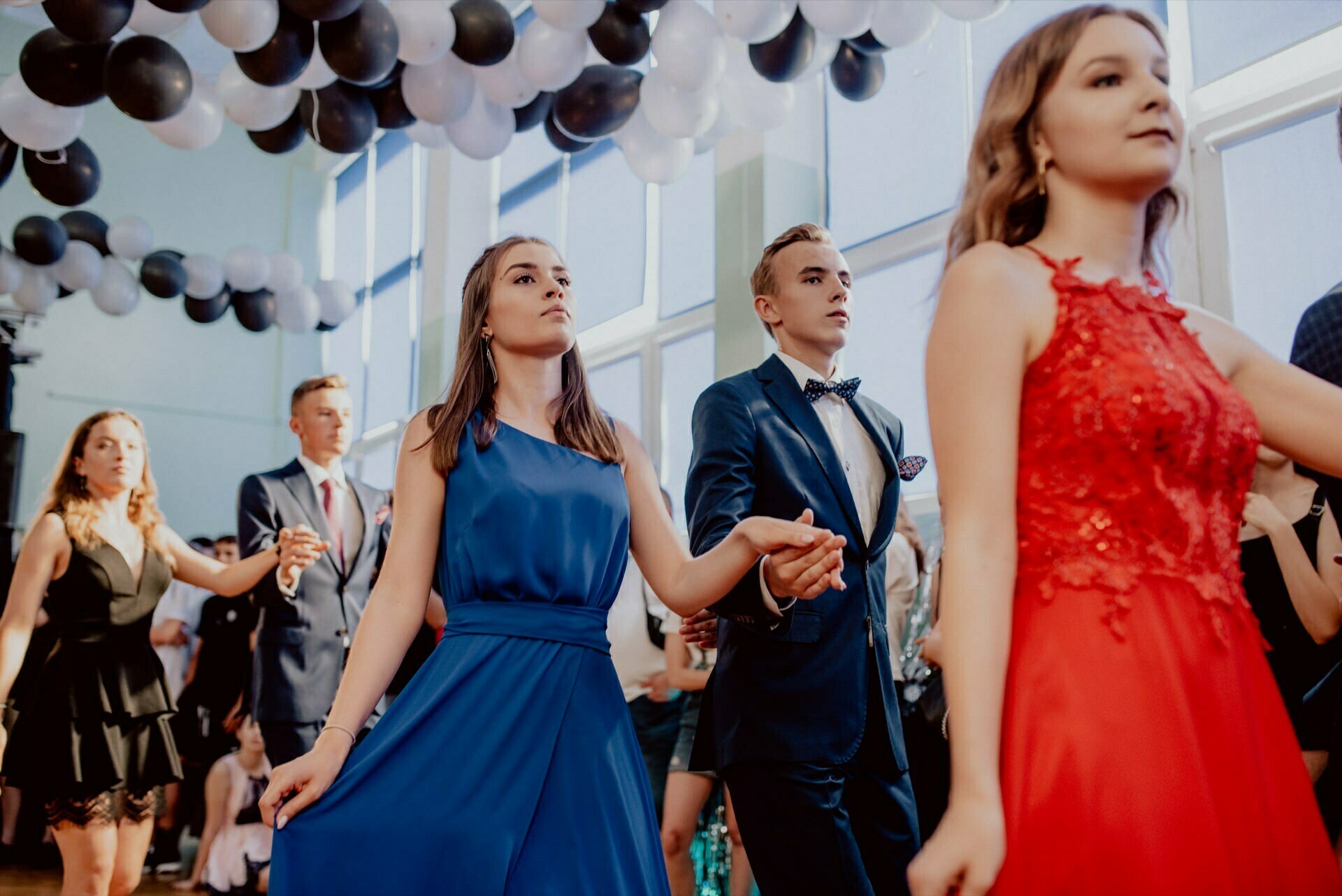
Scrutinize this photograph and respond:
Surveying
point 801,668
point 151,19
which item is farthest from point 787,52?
point 801,668

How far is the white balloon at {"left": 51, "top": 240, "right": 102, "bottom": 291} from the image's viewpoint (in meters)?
6.40

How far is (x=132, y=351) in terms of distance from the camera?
10.9m

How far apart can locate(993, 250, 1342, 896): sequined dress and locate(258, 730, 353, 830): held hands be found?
1.13 m

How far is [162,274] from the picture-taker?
6.59 m

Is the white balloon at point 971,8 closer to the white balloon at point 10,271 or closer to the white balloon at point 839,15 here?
the white balloon at point 839,15

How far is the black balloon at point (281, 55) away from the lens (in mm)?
4105

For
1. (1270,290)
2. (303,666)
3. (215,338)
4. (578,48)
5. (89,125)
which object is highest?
(89,125)

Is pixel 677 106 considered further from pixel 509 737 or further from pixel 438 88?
pixel 509 737

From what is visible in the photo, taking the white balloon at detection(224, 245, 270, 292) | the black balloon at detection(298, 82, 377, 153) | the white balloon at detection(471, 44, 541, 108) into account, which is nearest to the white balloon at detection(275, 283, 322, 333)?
the white balloon at detection(224, 245, 270, 292)

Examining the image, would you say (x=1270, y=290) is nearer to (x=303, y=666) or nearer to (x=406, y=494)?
(x=406, y=494)

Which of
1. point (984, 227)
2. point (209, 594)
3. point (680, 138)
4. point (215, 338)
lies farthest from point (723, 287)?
point (215, 338)

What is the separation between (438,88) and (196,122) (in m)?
0.99

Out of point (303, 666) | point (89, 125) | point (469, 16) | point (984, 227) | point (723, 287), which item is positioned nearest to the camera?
point (984, 227)

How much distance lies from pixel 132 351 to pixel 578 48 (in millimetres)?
7880
